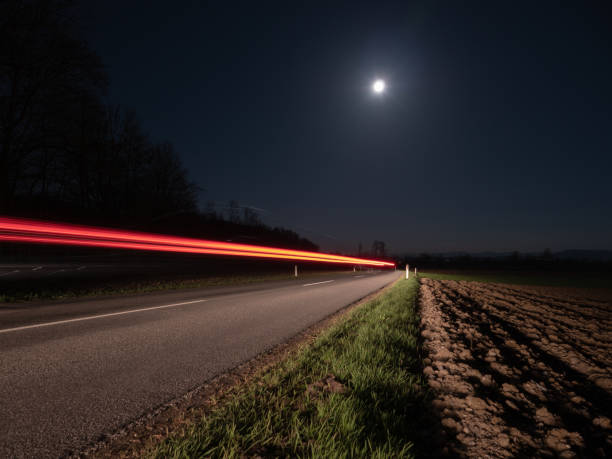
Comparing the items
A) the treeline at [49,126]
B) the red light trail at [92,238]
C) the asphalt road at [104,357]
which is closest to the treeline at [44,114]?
the treeline at [49,126]

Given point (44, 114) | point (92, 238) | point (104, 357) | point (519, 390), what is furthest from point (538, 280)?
point (44, 114)

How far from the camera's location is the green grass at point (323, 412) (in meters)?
1.77

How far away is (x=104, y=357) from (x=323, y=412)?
3.00m

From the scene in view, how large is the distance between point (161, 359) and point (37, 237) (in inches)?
445

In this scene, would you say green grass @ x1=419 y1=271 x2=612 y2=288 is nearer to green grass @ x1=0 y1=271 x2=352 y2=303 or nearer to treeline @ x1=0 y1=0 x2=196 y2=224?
green grass @ x1=0 y1=271 x2=352 y2=303

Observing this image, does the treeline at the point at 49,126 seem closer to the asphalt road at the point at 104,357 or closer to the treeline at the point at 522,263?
the asphalt road at the point at 104,357

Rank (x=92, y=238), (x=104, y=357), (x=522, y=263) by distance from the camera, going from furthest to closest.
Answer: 1. (x=522, y=263)
2. (x=92, y=238)
3. (x=104, y=357)

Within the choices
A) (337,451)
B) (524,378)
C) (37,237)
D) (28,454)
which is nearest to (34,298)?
(37,237)

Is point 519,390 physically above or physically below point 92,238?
below

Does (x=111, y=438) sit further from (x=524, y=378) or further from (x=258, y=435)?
(x=524, y=378)

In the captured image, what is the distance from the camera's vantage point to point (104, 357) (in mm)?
3371

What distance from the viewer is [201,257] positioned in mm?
29453

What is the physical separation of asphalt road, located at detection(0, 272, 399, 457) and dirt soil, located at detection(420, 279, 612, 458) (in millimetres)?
2413

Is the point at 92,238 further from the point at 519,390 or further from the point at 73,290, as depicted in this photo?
the point at 519,390
